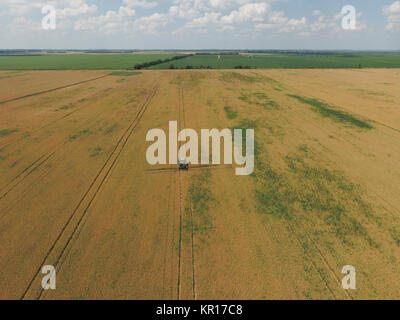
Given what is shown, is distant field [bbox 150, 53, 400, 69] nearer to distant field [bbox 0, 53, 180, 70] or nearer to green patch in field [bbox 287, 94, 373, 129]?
distant field [bbox 0, 53, 180, 70]

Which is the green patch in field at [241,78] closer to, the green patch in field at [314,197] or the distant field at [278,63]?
the distant field at [278,63]

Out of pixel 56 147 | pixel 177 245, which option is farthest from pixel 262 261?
pixel 56 147

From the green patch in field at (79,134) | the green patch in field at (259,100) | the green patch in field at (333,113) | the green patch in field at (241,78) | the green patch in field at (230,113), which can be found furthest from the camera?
the green patch in field at (241,78)

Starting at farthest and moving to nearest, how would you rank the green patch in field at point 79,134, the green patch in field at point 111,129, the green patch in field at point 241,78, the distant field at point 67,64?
the distant field at point 67,64
the green patch in field at point 241,78
the green patch in field at point 111,129
the green patch in field at point 79,134

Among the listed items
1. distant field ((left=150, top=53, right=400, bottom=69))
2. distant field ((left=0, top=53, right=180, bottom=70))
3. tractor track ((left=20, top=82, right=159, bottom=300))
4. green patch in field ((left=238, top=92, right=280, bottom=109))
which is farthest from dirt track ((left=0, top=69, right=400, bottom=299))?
distant field ((left=0, top=53, right=180, bottom=70))

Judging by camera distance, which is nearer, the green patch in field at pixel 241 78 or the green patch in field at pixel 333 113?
the green patch in field at pixel 333 113

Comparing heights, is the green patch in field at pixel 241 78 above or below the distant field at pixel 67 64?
below

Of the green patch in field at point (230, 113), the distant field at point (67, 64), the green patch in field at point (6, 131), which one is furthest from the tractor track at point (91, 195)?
the distant field at point (67, 64)

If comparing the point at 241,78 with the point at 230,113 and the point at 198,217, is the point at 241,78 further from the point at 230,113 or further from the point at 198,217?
the point at 198,217
